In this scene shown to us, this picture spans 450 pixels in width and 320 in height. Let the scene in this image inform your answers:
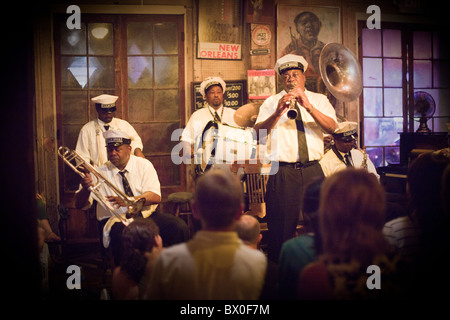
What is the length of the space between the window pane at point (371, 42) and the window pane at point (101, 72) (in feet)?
12.7

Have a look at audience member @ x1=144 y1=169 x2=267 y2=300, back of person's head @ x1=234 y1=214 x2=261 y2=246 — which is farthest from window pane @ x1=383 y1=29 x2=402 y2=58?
audience member @ x1=144 y1=169 x2=267 y2=300

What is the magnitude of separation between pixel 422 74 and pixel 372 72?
92cm

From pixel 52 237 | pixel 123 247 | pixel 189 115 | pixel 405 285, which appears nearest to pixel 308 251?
pixel 405 285

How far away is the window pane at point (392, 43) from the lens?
6875mm

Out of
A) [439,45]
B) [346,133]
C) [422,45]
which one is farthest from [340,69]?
[439,45]

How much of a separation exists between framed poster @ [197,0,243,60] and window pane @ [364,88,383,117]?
2.23 metres

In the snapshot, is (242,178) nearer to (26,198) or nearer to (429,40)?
(26,198)

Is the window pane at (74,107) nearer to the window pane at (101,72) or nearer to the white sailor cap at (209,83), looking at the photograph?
the window pane at (101,72)

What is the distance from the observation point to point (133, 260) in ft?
9.09

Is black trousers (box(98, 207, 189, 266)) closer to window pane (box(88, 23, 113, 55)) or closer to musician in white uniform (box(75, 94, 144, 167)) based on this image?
musician in white uniform (box(75, 94, 144, 167))

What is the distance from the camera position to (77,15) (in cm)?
603

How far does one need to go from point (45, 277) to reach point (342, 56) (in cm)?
383

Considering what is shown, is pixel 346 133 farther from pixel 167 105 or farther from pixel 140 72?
pixel 140 72

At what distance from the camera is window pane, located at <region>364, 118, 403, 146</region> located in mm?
6891
